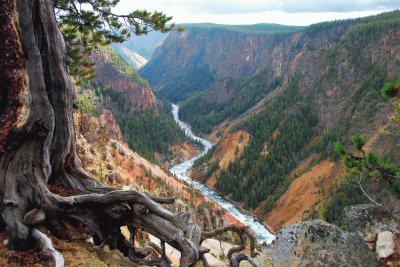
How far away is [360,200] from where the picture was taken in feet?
306

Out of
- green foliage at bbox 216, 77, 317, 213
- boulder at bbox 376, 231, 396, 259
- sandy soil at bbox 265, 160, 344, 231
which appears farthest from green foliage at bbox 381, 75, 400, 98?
green foliage at bbox 216, 77, 317, 213

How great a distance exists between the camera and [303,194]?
368ft

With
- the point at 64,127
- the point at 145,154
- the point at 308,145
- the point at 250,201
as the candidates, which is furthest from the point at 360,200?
the point at 64,127

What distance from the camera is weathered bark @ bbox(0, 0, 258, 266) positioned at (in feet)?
28.8

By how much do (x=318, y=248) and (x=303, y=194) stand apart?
106 metres

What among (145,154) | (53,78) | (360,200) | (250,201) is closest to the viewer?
(53,78)

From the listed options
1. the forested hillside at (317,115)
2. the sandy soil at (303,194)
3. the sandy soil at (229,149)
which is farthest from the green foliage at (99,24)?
the sandy soil at (229,149)

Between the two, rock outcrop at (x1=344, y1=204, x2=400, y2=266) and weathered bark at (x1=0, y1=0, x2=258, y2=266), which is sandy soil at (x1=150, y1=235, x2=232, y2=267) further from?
rock outcrop at (x1=344, y1=204, x2=400, y2=266)

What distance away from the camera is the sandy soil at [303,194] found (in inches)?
4124

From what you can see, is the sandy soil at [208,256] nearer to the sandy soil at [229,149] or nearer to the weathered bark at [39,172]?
the weathered bark at [39,172]

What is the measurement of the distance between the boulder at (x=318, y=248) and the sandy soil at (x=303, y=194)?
9262 centimetres

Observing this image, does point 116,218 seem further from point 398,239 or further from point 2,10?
point 398,239

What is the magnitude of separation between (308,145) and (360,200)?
51.5 metres

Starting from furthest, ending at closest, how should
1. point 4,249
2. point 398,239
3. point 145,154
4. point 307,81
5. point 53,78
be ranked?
point 307,81 < point 145,154 < point 398,239 < point 53,78 < point 4,249
